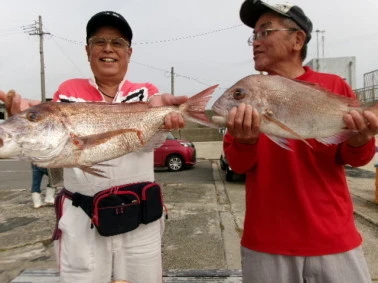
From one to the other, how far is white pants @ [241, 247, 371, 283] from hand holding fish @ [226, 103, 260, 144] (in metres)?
0.74

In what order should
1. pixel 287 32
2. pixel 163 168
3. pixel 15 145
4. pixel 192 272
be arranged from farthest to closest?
1. pixel 163 168
2. pixel 192 272
3. pixel 287 32
4. pixel 15 145

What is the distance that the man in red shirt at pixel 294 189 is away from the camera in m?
2.13

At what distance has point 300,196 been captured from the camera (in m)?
2.21

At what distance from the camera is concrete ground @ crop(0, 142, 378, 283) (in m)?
4.96

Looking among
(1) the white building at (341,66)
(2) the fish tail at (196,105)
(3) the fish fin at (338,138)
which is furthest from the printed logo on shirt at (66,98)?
(1) the white building at (341,66)

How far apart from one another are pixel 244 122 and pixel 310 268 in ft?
3.10

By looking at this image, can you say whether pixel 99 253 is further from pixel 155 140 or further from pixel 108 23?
pixel 108 23

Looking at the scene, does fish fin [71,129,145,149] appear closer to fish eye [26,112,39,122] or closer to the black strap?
fish eye [26,112,39,122]

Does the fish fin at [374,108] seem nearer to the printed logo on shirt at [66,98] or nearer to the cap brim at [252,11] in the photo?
the cap brim at [252,11]

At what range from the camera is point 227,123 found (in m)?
2.16

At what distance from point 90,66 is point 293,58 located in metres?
1.40

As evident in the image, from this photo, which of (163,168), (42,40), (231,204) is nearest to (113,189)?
(231,204)

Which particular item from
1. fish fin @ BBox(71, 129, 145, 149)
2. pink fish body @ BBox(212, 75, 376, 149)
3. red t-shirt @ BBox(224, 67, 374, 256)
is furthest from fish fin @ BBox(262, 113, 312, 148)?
fish fin @ BBox(71, 129, 145, 149)

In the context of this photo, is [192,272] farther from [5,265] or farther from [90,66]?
[5,265]
